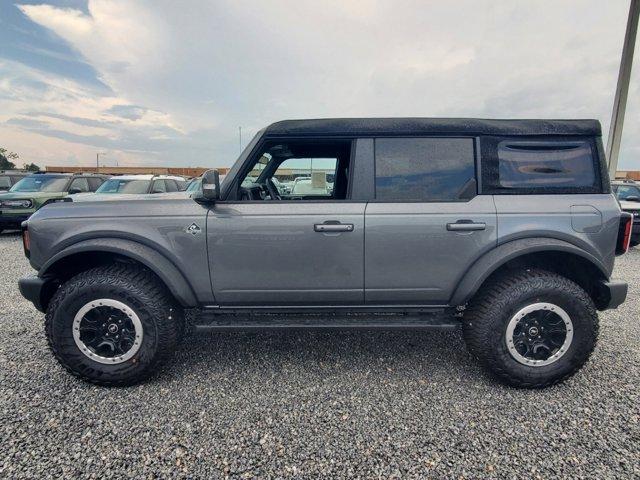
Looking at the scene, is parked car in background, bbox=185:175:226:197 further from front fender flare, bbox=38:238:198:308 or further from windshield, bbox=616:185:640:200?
windshield, bbox=616:185:640:200

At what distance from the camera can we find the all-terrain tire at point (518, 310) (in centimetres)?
253

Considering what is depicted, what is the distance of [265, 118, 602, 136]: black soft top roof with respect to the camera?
2598 millimetres

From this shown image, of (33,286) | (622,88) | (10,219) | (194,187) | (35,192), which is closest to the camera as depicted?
(33,286)

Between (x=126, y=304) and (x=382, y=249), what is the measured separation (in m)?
1.90

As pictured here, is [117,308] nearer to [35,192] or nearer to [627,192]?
[35,192]

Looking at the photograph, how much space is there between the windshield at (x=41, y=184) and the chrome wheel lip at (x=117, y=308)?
982cm

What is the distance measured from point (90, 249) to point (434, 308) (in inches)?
101

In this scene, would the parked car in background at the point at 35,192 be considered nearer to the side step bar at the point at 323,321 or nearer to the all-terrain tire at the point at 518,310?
the side step bar at the point at 323,321

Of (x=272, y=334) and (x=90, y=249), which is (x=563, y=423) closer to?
(x=272, y=334)

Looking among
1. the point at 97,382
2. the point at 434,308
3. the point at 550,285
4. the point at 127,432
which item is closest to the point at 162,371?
the point at 97,382

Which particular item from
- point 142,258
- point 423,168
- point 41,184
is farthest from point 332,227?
point 41,184

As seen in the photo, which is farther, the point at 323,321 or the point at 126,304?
the point at 323,321

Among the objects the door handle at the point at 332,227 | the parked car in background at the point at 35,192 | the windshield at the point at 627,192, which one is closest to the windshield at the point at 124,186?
the parked car in background at the point at 35,192

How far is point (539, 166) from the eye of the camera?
2627 millimetres
